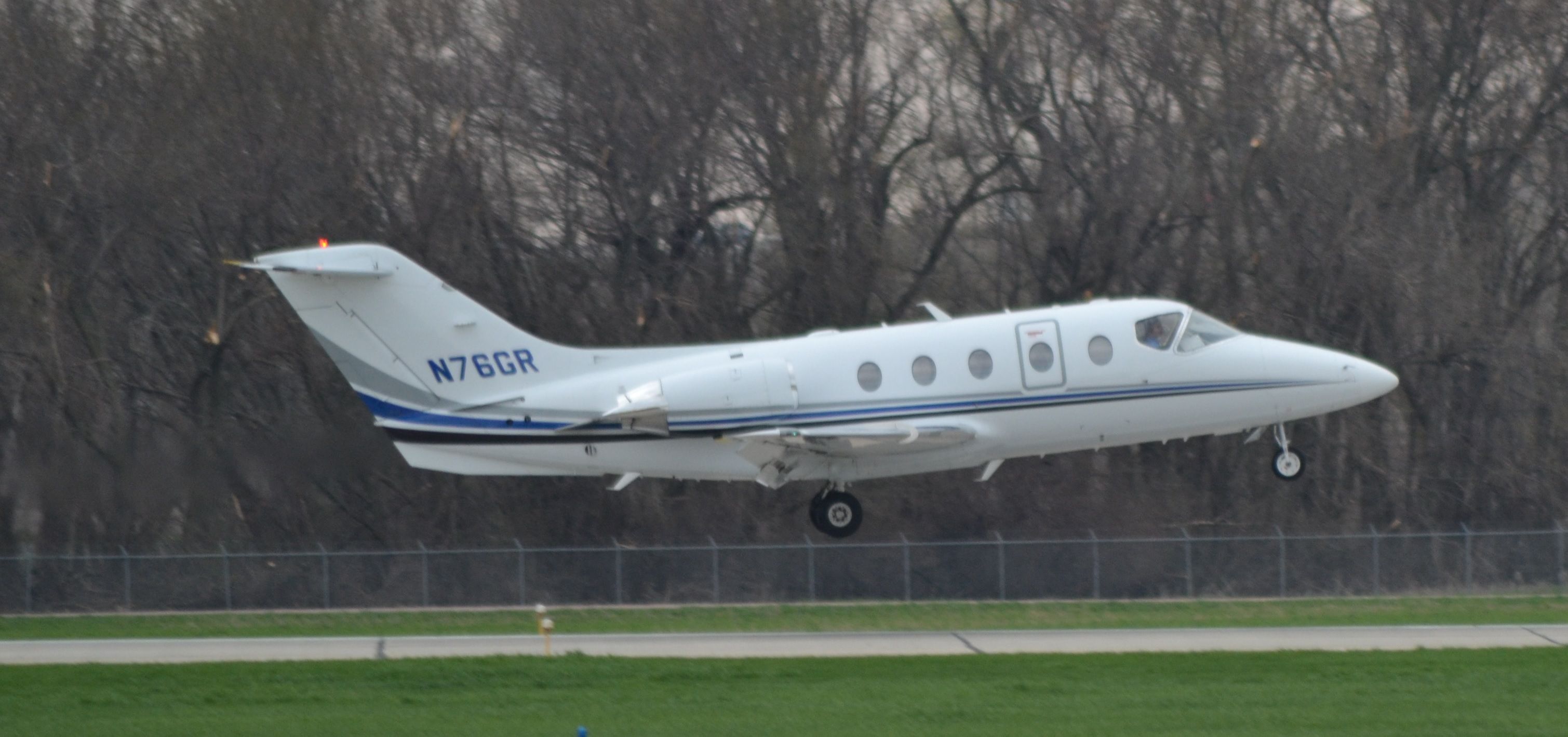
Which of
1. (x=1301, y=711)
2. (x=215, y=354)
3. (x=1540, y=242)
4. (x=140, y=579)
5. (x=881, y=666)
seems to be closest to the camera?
(x=1301, y=711)

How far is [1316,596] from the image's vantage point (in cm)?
3403

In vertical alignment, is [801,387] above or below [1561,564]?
above

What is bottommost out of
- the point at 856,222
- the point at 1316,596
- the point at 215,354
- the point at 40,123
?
the point at 1316,596

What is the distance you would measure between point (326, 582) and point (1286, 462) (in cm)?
1759

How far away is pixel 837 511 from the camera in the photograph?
27.0 m

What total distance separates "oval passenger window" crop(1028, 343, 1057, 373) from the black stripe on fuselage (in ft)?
1.44

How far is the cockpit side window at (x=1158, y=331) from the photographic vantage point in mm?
25969

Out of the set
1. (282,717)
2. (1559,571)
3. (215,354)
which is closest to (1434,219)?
(1559,571)

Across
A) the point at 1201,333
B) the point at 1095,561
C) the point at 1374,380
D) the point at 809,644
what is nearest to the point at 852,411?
the point at 809,644

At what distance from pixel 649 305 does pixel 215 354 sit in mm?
8908

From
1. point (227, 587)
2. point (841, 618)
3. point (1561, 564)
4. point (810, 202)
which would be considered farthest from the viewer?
point (810, 202)

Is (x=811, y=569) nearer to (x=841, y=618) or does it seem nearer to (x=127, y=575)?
Result: (x=841, y=618)

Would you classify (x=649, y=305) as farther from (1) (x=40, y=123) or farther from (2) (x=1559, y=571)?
(2) (x=1559, y=571)

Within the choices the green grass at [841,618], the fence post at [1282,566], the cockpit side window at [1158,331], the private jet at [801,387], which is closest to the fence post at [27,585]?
the green grass at [841,618]
